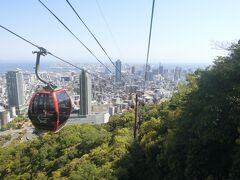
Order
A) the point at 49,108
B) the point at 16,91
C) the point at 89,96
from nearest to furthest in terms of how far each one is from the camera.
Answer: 1. the point at 49,108
2. the point at 89,96
3. the point at 16,91

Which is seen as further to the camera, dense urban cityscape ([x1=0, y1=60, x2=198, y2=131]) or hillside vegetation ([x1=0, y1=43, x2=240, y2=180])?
dense urban cityscape ([x1=0, y1=60, x2=198, y2=131])

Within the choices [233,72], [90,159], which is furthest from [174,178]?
[90,159]

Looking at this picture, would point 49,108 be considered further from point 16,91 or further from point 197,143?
point 16,91

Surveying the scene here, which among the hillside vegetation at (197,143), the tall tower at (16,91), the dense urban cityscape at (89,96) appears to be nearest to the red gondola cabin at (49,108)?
the hillside vegetation at (197,143)

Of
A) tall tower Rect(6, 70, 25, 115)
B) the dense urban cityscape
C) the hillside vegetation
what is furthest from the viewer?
tall tower Rect(6, 70, 25, 115)

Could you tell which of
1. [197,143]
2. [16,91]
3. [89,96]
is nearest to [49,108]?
[197,143]

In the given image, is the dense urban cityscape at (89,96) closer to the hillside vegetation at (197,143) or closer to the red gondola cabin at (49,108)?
the hillside vegetation at (197,143)

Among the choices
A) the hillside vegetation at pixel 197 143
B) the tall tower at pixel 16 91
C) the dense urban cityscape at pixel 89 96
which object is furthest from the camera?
the tall tower at pixel 16 91

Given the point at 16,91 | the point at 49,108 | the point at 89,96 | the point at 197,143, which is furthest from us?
the point at 16,91

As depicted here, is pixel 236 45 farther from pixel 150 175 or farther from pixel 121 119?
pixel 121 119

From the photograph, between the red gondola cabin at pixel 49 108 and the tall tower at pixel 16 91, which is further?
the tall tower at pixel 16 91

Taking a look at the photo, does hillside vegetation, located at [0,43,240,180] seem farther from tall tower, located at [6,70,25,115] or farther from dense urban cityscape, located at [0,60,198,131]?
tall tower, located at [6,70,25,115]

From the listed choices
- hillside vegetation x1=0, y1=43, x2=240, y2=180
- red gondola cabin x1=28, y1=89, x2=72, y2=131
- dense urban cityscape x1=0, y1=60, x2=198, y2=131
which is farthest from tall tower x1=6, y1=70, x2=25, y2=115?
red gondola cabin x1=28, y1=89, x2=72, y2=131
